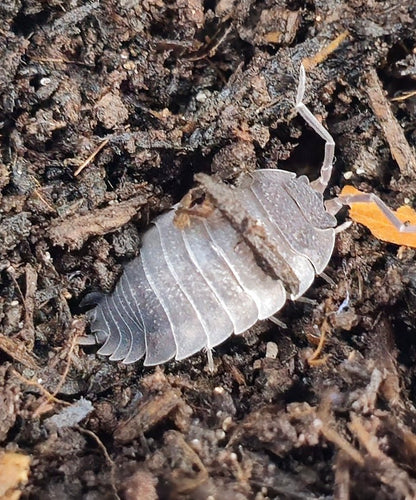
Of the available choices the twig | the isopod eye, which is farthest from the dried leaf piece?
the twig

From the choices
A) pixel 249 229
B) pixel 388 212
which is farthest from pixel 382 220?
pixel 249 229

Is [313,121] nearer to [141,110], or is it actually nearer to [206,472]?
[141,110]

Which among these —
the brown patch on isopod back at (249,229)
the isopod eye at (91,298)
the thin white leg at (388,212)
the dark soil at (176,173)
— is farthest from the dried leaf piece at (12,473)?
the thin white leg at (388,212)

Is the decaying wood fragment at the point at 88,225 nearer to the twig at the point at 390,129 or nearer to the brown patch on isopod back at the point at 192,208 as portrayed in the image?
the brown patch on isopod back at the point at 192,208

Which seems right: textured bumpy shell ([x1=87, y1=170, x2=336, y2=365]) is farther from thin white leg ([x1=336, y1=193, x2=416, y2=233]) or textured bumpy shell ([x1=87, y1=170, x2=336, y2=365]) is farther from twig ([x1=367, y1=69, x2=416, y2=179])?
twig ([x1=367, y1=69, x2=416, y2=179])

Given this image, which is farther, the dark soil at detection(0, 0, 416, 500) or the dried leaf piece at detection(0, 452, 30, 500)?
the dark soil at detection(0, 0, 416, 500)

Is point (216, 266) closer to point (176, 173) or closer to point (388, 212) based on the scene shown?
point (176, 173)
